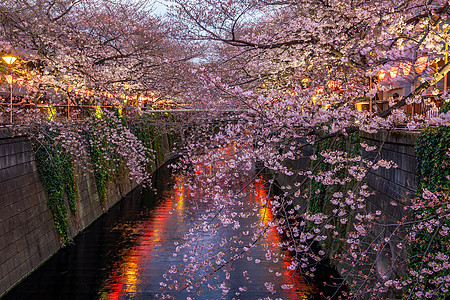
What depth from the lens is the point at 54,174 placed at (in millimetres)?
12961

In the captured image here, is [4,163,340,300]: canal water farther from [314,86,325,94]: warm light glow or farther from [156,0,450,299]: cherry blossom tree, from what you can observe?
[314,86,325,94]: warm light glow

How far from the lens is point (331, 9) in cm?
927

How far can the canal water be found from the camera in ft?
→ 33.0

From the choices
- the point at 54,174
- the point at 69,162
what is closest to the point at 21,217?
the point at 54,174

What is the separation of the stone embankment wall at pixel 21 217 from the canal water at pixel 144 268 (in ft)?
1.26

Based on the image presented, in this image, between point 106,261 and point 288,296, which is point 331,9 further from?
point 106,261

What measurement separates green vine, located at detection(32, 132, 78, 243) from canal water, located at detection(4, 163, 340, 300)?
1.07m

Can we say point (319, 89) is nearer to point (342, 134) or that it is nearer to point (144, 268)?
point (342, 134)

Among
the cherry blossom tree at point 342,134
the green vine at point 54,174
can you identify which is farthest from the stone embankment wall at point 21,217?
the cherry blossom tree at point 342,134

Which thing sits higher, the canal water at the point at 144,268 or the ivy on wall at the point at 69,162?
the ivy on wall at the point at 69,162

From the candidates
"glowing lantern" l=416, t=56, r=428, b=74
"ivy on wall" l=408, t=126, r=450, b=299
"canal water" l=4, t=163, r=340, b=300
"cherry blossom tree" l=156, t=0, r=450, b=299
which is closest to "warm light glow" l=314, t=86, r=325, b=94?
"cherry blossom tree" l=156, t=0, r=450, b=299

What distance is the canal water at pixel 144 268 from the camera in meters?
10.0

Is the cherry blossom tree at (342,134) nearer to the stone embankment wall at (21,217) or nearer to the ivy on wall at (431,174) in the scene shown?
the ivy on wall at (431,174)

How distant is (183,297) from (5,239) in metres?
4.56
